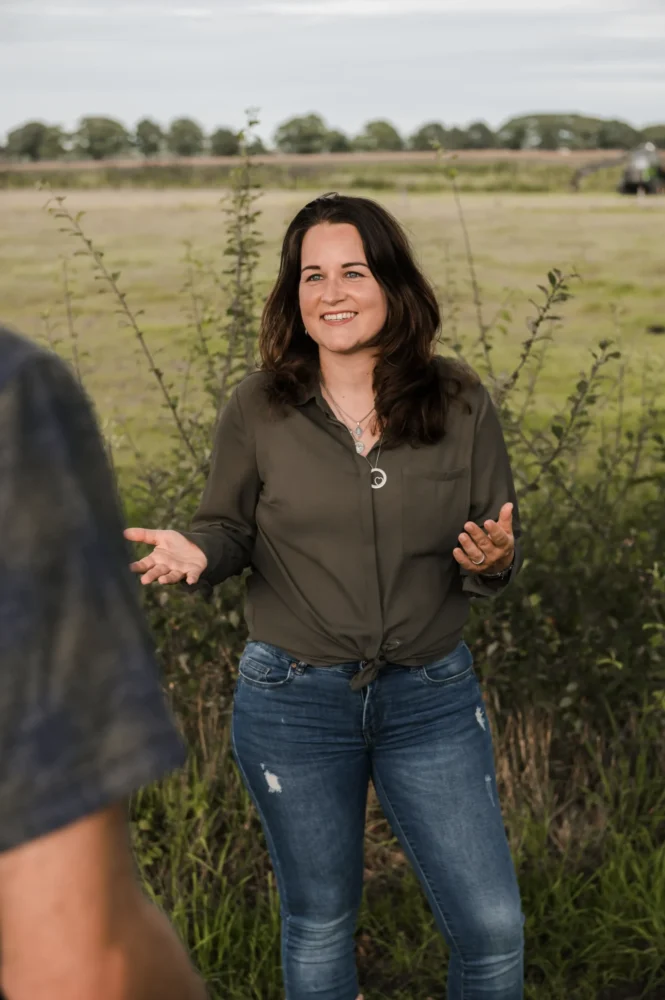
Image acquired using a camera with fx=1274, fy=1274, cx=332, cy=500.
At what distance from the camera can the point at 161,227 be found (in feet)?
36.7

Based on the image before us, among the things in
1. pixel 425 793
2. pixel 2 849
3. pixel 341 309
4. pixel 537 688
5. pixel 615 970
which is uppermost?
pixel 2 849

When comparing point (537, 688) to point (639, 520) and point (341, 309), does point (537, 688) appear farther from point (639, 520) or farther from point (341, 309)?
point (341, 309)

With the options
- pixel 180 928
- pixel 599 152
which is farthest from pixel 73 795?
pixel 599 152

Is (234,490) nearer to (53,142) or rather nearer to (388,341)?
(388,341)

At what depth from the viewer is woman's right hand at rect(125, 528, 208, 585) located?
8.23ft

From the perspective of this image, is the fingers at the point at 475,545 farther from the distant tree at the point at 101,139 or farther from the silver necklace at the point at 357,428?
the distant tree at the point at 101,139

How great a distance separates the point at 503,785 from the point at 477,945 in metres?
1.28

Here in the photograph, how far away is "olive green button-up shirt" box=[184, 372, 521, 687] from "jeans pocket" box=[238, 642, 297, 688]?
22 mm

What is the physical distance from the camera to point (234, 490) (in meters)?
2.78

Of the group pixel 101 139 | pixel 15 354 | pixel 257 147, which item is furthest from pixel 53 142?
pixel 15 354

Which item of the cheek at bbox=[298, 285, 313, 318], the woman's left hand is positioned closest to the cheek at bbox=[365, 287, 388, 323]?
the cheek at bbox=[298, 285, 313, 318]

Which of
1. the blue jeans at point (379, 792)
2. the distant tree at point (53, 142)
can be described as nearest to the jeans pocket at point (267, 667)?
the blue jeans at point (379, 792)

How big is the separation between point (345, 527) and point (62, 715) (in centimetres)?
206

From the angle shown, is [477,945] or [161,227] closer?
[477,945]
